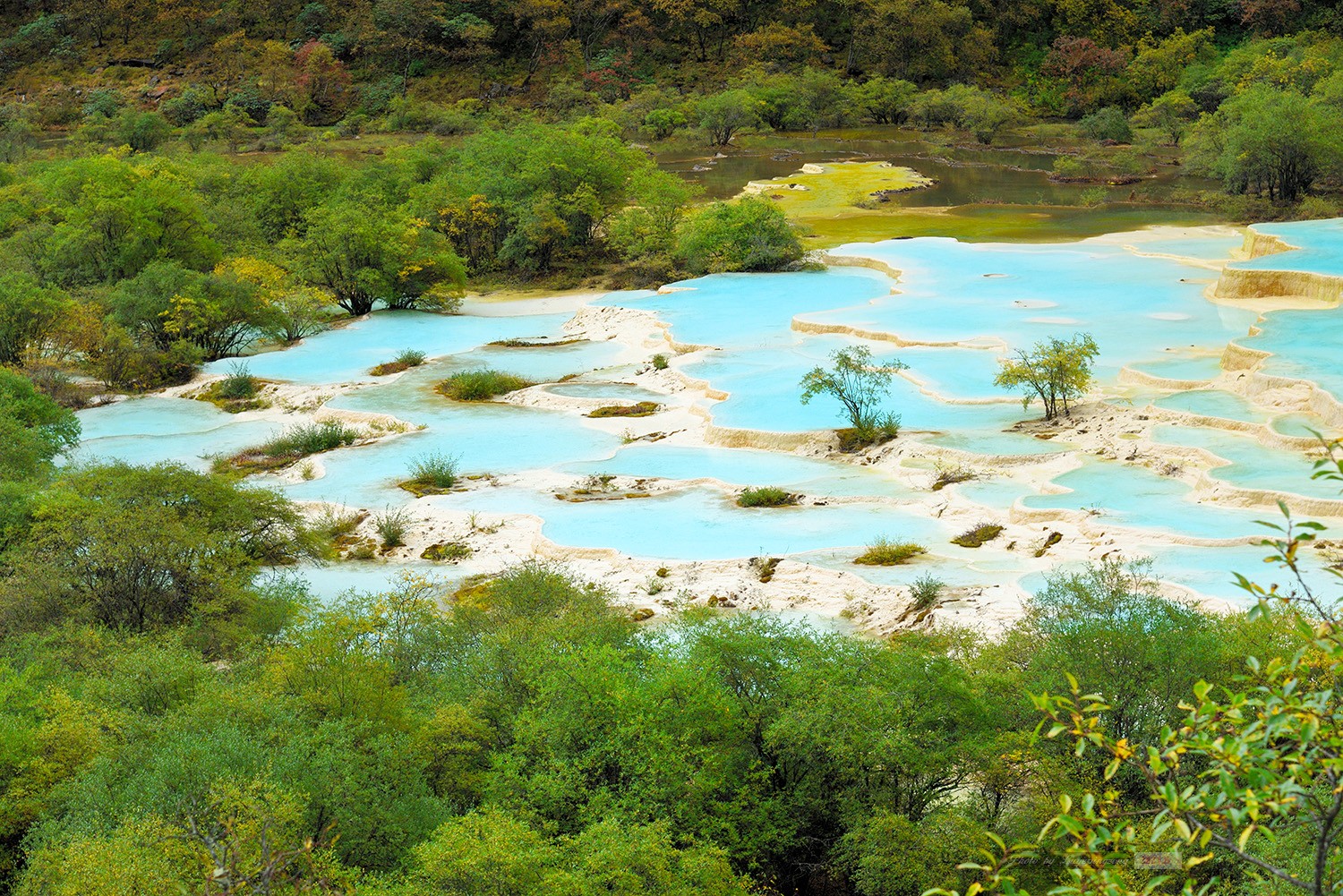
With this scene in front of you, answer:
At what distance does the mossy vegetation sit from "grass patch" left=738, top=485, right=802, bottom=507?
5.27 meters

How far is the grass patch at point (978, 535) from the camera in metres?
15.2

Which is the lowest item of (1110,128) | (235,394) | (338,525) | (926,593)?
(235,394)

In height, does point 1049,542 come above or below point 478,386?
above

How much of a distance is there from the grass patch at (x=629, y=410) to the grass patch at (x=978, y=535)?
313 inches

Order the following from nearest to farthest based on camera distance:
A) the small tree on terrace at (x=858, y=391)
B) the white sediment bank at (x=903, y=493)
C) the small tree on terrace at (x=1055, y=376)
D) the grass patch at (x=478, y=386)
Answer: the white sediment bank at (x=903, y=493) → the small tree on terrace at (x=1055, y=376) → the small tree on terrace at (x=858, y=391) → the grass patch at (x=478, y=386)

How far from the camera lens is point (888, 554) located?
48.0ft

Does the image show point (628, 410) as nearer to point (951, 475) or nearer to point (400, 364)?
point (400, 364)

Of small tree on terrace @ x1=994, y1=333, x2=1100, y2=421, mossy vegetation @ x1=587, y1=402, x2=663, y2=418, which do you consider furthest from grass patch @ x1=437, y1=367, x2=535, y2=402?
small tree on terrace @ x1=994, y1=333, x2=1100, y2=421

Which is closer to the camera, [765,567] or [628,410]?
[765,567]

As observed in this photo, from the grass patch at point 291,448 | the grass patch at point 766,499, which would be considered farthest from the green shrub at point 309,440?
the grass patch at point 766,499

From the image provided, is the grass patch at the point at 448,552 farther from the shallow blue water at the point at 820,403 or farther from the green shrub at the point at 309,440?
the green shrub at the point at 309,440

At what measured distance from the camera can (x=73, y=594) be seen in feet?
42.1

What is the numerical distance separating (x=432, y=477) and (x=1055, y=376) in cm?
964

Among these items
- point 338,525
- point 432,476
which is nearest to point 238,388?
point 432,476
